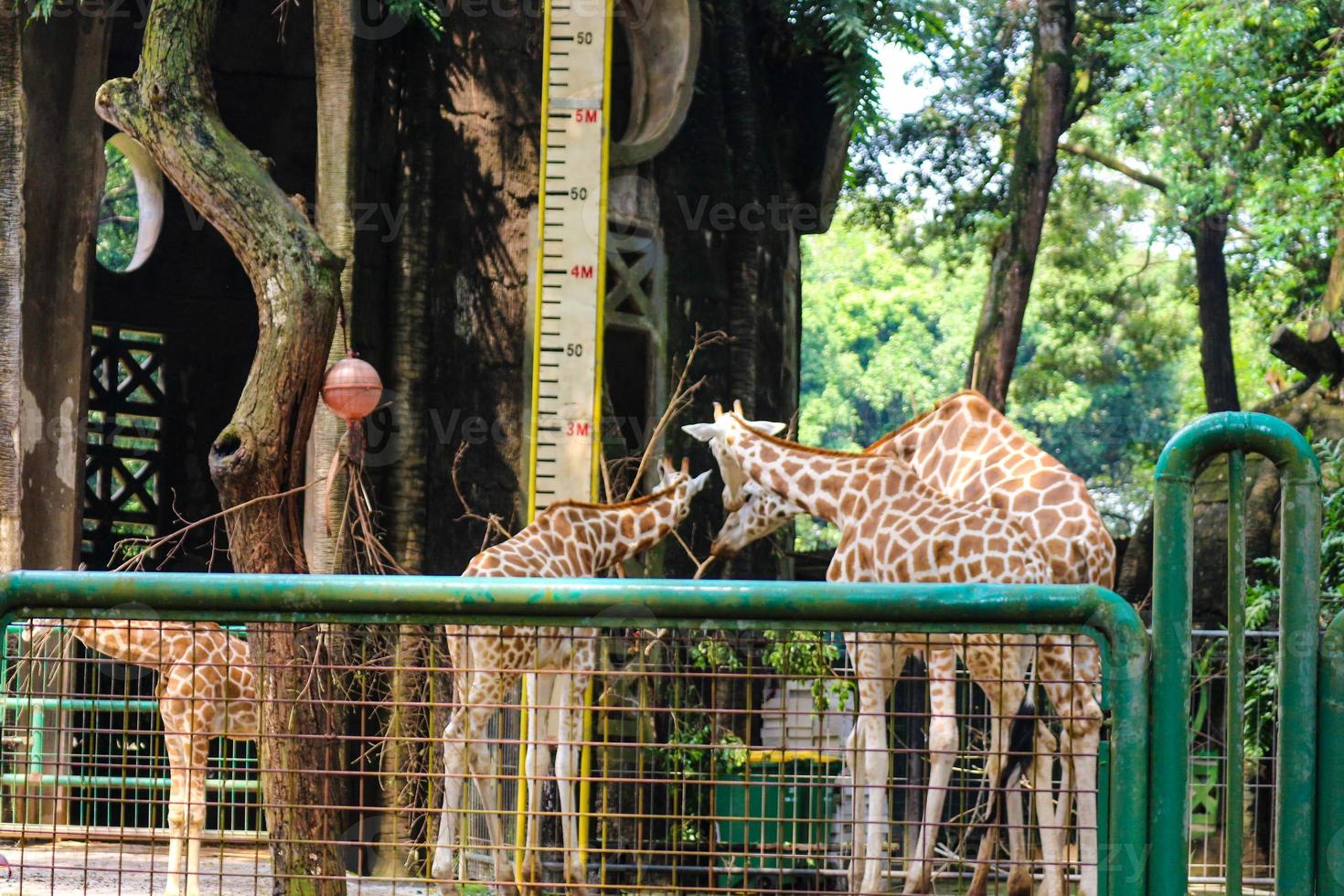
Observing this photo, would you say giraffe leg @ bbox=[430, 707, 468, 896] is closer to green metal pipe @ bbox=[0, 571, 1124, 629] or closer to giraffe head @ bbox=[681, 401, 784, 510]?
giraffe head @ bbox=[681, 401, 784, 510]

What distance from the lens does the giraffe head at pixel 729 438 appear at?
8.06 m

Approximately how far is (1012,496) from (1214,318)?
16.2 m

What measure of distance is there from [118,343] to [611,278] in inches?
336

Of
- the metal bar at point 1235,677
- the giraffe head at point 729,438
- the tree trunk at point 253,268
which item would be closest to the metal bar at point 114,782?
the tree trunk at point 253,268

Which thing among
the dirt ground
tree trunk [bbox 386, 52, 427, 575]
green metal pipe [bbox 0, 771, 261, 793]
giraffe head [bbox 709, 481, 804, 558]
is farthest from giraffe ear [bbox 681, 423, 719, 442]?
tree trunk [bbox 386, 52, 427, 575]

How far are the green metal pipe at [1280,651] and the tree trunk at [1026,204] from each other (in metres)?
14.7

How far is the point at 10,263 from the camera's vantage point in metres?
10.8

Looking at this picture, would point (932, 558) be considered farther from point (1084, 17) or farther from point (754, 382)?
point (1084, 17)

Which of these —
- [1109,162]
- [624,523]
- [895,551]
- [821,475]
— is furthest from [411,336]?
[1109,162]

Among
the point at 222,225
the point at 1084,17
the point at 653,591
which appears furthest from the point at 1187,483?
the point at 1084,17

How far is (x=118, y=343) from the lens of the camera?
18438 millimetres

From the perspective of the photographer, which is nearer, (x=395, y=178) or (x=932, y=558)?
(x=932, y=558)

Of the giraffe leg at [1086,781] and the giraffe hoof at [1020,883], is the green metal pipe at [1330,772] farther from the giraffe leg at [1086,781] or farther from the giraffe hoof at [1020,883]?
the giraffe hoof at [1020,883]

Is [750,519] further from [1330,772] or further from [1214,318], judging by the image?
[1214,318]
